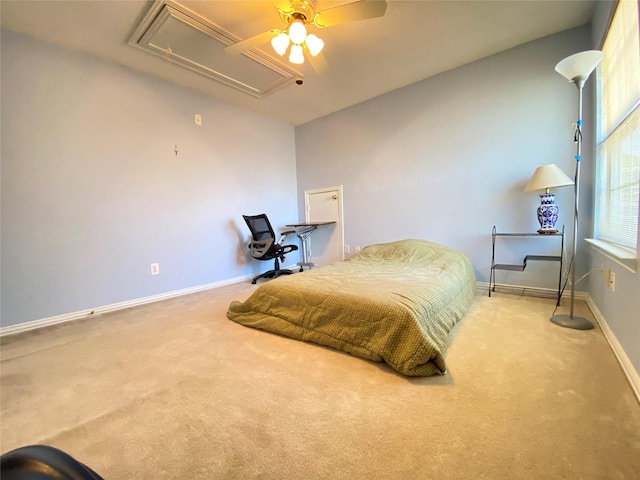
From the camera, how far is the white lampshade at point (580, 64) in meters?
1.76

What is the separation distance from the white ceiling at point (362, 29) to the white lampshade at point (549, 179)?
1343 millimetres

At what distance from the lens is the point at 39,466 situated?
0.41 metres

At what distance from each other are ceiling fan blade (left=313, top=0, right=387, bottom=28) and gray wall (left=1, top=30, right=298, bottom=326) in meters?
2.24

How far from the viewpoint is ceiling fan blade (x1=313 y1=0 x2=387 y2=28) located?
67.3 inches

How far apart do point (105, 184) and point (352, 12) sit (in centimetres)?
277

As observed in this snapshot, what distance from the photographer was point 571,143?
2.60m

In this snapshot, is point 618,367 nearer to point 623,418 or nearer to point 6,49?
point 623,418

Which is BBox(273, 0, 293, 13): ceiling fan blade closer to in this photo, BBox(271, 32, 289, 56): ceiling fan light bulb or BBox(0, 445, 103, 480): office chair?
BBox(271, 32, 289, 56): ceiling fan light bulb

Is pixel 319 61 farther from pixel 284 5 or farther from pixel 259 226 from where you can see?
pixel 259 226

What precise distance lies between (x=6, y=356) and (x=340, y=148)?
13.5ft

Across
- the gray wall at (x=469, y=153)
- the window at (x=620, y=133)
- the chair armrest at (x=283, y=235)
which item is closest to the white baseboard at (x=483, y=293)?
the gray wall at (x=469, y=153)

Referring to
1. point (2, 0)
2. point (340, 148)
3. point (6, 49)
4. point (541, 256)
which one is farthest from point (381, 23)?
point (6, 49)

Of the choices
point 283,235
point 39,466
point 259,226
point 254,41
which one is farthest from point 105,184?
point 39,466

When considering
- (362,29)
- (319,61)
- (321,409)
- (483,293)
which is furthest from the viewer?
(483,293)
